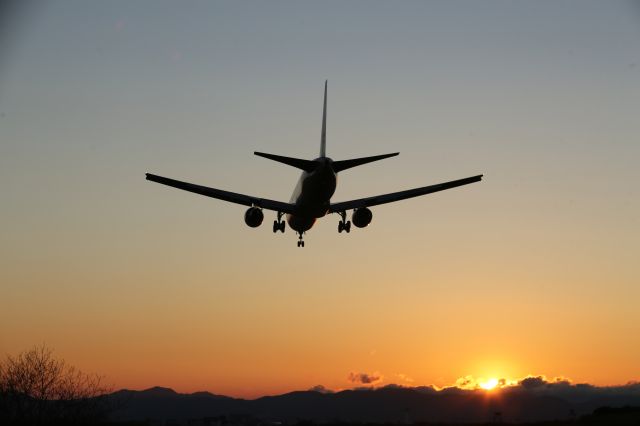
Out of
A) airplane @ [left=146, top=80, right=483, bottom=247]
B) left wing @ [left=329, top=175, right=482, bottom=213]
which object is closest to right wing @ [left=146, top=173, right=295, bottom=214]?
airplane @ [left=146, top=80, right=483, bottom=247]

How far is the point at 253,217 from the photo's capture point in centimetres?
6272

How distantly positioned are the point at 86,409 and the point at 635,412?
45.4 metres

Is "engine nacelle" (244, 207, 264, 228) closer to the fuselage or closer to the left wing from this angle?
the fuselage

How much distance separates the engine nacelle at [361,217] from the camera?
6306 cm

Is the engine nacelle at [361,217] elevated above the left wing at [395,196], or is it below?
below

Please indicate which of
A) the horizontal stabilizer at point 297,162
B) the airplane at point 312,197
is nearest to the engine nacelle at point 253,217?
the airplane at point 312,197

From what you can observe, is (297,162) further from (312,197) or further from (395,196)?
(395,196)

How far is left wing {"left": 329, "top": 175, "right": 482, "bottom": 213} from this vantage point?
6444 centimetres

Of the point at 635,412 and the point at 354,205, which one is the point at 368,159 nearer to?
the point at 354,205

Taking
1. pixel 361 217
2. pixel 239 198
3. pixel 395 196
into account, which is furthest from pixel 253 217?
pixel 395 196

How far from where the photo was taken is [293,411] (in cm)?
18450

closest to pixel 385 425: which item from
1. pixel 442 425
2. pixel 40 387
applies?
pixel 442 425

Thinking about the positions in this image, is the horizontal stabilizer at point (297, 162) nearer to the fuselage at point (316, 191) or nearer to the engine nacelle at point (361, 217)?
the fuselage at point (316, 191)

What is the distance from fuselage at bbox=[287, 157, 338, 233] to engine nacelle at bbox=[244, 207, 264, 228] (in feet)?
8.60
